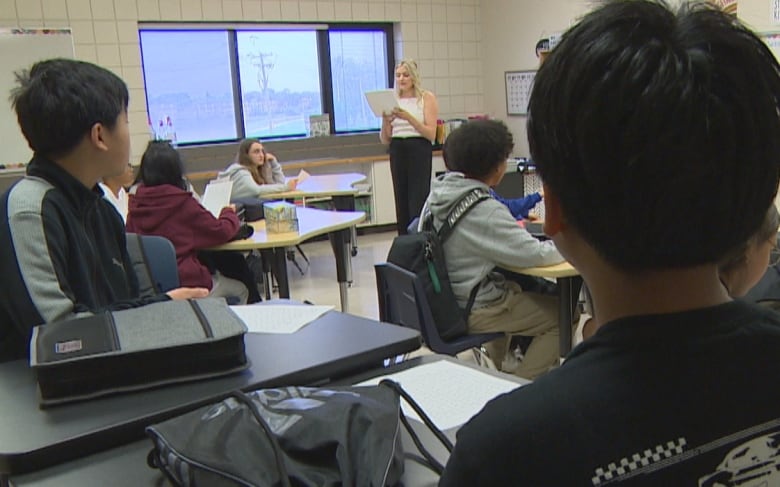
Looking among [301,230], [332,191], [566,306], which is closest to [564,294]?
[566,306]

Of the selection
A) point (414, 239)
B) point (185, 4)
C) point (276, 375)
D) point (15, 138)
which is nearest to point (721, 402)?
point (276, 375)

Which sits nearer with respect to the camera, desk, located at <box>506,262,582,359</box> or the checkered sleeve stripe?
the checkered sleeve stripe

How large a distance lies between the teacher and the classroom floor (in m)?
0.58

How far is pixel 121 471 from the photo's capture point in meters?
0.98

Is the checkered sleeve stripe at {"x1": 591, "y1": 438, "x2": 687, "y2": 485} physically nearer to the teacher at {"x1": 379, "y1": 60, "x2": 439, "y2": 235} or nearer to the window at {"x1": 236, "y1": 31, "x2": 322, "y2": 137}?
the teacher at {"x1": 379, "y1": 60, "x2": 439, "y2": 235}

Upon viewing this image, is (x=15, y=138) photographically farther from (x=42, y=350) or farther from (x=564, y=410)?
(x=564, y=410)

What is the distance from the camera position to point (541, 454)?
541 mm

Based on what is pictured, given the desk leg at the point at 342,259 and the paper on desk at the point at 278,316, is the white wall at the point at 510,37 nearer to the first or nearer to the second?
the desk leg at the point at 342,259

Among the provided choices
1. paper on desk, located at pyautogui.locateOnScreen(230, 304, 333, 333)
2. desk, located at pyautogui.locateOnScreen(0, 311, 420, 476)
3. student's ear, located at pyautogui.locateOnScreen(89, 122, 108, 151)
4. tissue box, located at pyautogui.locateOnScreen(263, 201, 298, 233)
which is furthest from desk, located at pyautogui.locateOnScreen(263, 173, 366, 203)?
desk, located at pyautogui.locateOnScreen(0, 311, 420, 476)

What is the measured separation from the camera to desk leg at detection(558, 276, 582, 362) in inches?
103

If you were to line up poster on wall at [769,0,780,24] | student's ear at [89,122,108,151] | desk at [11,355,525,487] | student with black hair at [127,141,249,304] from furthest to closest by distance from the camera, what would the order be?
poster on wall at [769,0,780,24]
student with black hair at [127,141,249,304]
student's ear at [89,122,108,151]
desk at [11,355,525,487]

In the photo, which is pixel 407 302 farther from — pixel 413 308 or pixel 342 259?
pixel 342 259

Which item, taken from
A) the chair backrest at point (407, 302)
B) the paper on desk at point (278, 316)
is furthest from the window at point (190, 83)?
the paper on desk at point (278, 316)

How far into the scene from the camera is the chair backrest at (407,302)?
2.48 m
